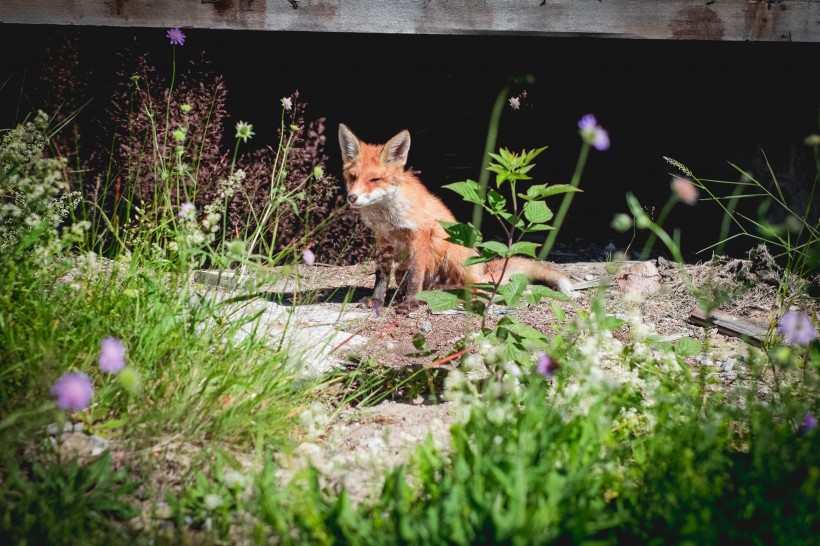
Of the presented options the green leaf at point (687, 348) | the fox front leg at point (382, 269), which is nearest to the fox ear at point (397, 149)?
the fox front leg at point (382, 269)

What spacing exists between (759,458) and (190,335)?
5.75 ft

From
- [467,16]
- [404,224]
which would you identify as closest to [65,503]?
[404,224]

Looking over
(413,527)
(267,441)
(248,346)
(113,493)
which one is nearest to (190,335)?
(248,346)

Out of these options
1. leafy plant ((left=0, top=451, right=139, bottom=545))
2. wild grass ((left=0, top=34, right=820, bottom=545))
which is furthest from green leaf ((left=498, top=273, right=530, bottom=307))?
leafy plant ((left=0, top=451, right=139, bottom=545))

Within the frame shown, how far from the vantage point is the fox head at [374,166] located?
4684 mm

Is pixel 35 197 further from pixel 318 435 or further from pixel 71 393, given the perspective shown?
pixel 318 435

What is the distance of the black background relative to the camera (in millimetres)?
5680

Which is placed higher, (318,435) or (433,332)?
(318,435)

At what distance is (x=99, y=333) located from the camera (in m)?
2.31

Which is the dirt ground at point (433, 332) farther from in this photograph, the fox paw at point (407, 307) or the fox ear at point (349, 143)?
the fox ear at point (349, 143)

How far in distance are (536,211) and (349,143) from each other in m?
2.55

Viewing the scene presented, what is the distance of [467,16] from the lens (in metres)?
4.98

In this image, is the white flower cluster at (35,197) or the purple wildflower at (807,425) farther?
the white flower cluster at (35,197)

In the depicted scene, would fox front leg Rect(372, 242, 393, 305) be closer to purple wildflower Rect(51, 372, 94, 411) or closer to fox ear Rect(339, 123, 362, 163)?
fox ear Rect(339, 123, 362, 163)
